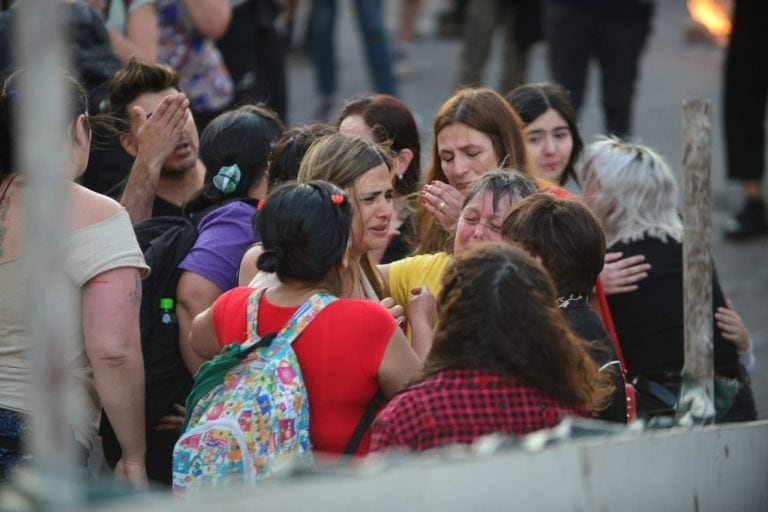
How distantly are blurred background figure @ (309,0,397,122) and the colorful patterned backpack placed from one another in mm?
6626

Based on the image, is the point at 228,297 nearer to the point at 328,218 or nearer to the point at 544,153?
the point at 328,218

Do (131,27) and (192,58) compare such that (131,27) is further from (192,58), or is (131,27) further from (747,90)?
(747,90)

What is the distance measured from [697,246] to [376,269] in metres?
0.99

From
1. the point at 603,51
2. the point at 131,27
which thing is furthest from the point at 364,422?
the point at 603,51

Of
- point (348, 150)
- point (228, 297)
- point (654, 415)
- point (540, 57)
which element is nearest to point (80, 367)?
point (228, 297)

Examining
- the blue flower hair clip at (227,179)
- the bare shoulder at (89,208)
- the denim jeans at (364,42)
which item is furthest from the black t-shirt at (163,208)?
the denim jeans at (364,42)

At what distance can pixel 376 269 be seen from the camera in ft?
13.5

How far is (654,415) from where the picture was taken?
4.63m

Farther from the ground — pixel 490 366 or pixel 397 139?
pixel 397 139

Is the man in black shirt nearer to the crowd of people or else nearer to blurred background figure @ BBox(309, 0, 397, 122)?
the crowd of people

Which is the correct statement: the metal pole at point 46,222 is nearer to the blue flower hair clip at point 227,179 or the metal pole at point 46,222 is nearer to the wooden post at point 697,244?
the blue flower hair clip at point 227,179

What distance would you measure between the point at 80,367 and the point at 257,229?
2.23 feet

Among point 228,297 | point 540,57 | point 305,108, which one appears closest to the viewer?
point 228,297

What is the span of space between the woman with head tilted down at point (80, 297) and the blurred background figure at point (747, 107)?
5534 millimetres
